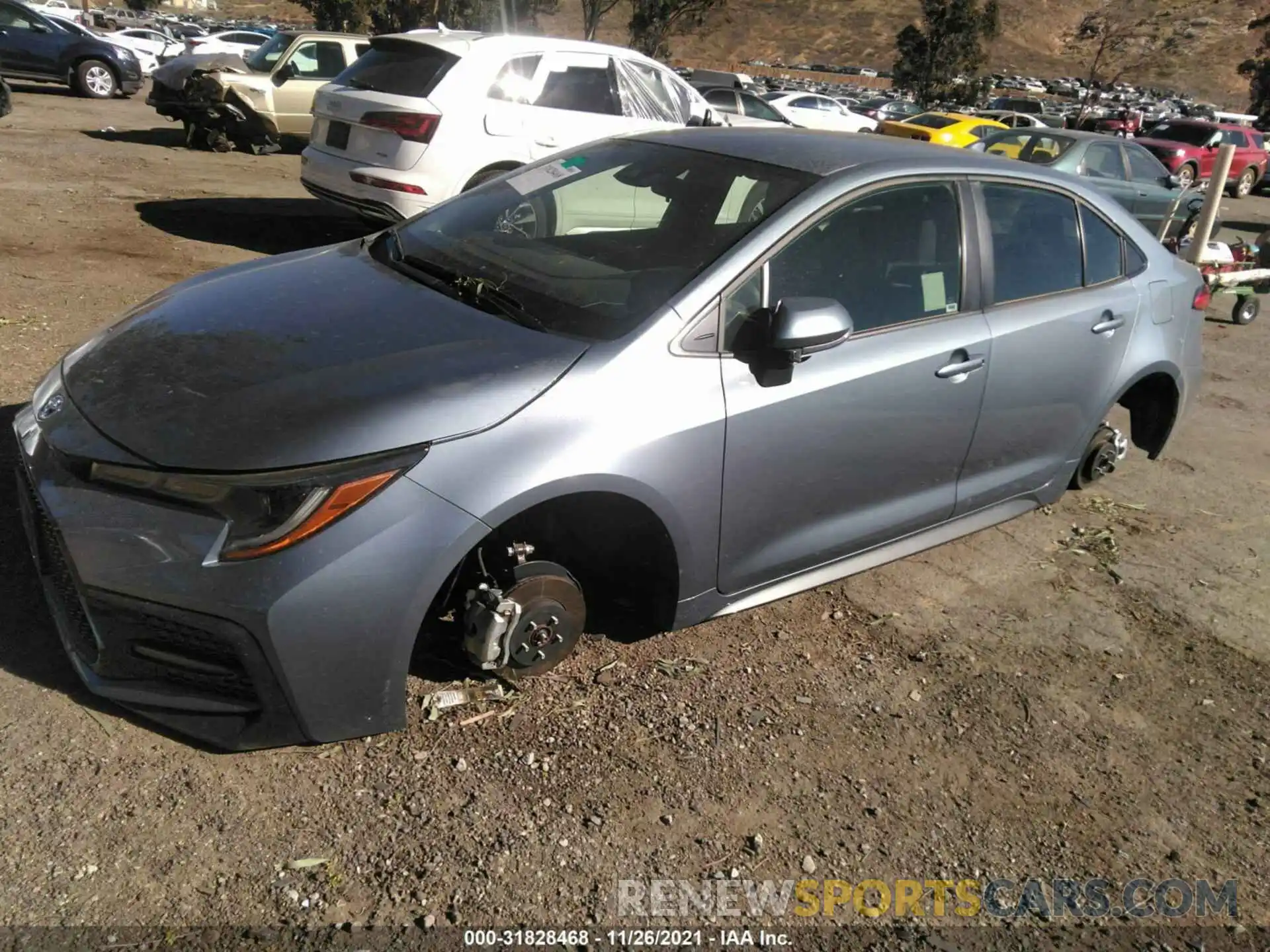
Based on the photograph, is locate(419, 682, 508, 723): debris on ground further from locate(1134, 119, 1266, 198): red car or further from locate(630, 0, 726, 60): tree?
locate(630, 0, 726, 60): tree

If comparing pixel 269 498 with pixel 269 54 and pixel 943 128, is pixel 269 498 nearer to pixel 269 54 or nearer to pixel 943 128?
pixel 269 54

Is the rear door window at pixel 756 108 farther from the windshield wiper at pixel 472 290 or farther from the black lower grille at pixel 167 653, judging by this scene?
the black lower grille at pixel 167 653

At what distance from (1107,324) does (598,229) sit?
2185 mm

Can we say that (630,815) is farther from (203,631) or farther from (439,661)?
(203,631)

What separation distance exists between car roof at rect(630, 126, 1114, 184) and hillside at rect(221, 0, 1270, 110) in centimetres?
8329

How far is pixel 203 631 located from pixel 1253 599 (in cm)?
405

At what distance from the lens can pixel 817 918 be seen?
8.08 ft

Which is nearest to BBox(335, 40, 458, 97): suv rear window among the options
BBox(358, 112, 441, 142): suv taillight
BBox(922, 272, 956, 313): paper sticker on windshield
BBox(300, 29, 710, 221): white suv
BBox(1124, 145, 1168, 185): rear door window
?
BBox(300, 29, 710, 221): white suv

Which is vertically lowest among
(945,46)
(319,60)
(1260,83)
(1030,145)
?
(1260,83)

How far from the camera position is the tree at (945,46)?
4438 centimetres

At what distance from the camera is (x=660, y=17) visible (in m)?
44.4

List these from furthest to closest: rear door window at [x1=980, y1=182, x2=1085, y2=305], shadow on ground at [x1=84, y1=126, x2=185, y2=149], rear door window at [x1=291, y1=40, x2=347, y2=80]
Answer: rear door window at [x1=291, y1=40, x2=347, y2=80] → shadow on ground at [x1=84, y1=126, x2=185, y2=149] → rear door window at [x1=980, y1=182, x2=1085, y2=305]

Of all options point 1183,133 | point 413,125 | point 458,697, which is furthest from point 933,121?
point 458,697

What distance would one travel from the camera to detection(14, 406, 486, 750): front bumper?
7.88 feet
